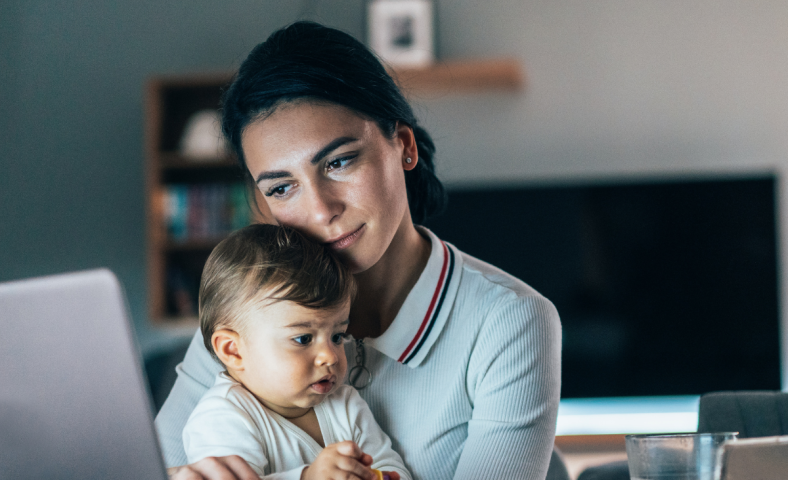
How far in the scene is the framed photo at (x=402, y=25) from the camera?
10.7ft

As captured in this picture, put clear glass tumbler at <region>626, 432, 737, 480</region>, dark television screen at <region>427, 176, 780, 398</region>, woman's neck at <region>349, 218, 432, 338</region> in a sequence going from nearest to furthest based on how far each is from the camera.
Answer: clear glass tumbler at <region>626, 432, 737, 480</region> → woman's neck at <region>349, 218, 432, 338</region> → dark television screen at <region>427, 176, 780, 398</region>

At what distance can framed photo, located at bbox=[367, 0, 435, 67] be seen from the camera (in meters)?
3.27

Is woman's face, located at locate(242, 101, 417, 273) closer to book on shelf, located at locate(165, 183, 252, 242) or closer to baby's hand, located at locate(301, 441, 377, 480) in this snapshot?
baby's hand, located at locate(301, 441, 377, 480)

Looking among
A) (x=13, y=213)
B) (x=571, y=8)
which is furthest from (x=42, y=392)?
(x=13, y=213)

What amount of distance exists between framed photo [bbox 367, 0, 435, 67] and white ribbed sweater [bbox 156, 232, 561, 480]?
2273 mm

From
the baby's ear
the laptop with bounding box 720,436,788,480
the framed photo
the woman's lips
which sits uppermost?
the framed photo

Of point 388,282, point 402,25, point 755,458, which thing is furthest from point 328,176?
point 402,25

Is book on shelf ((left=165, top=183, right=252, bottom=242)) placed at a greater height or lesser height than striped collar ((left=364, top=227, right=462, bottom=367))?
lesser

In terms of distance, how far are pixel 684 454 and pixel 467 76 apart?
8.98 ft

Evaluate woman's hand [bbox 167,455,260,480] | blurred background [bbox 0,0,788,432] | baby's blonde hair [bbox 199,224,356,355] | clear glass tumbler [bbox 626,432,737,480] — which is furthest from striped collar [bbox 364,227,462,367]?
blurred background [bbox 0,0,788,432]

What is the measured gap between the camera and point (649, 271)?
10.4 feet

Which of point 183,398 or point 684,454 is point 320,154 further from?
point 684,454

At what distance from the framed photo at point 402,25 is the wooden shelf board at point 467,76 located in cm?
12

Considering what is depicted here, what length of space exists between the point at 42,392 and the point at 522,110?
306cm
